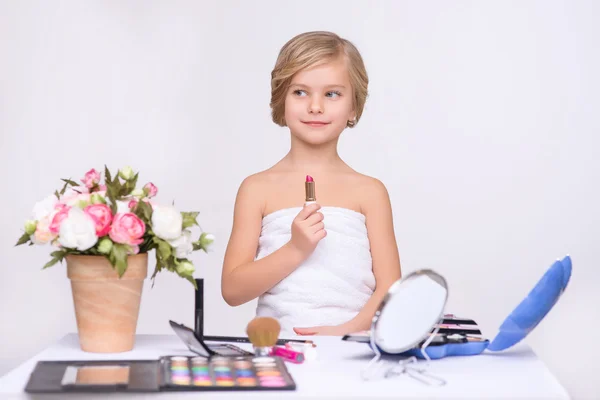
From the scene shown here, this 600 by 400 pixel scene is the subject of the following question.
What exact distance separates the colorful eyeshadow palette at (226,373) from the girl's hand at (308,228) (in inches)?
22.1

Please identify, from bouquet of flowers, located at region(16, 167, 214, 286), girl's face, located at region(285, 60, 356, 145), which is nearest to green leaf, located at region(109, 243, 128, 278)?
bouquet of flowers, located at region(16, 167, 214, 286)

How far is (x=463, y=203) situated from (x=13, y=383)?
2.34 meters

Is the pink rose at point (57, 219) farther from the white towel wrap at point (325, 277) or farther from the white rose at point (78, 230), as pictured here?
the white towel wrap at point (325, 277)

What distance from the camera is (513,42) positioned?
3812 mm

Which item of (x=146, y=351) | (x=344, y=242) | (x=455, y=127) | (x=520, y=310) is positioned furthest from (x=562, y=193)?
(x=146, y=351)

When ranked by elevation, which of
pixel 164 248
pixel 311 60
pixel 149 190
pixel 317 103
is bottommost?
pixel 164 248

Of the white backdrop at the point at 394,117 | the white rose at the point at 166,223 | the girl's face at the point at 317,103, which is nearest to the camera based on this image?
the white rose at the point at 166,223

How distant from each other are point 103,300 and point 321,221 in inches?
24.9

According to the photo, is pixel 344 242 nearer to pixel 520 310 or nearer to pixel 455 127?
pixel 520 310

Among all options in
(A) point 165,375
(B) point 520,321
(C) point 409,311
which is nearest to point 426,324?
(C) point 409,311

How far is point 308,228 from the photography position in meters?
2.42

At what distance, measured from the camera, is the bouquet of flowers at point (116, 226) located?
1.97 metres

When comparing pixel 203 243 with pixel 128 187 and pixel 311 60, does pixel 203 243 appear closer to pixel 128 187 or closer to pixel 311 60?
pixel 128 187

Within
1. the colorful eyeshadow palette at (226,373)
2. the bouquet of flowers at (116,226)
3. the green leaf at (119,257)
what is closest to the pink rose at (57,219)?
the bouquet of flowers at (116,226)
